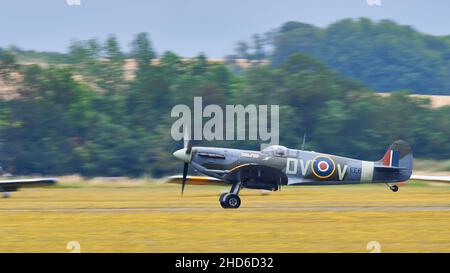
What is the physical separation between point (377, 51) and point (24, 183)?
109 m

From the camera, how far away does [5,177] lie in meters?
55.6

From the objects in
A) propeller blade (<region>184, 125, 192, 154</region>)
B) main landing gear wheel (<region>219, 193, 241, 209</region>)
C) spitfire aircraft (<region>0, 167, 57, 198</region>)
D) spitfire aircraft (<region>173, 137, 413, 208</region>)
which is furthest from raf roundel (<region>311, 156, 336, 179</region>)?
spitfire aircraft (<region>0, 167, 57, 198</region>)

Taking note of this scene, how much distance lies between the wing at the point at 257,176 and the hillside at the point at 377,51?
316ft

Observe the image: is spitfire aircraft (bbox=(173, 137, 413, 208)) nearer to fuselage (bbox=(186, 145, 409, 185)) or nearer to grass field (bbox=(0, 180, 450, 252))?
fuselage (bbox=(186, 145, 409, 185))

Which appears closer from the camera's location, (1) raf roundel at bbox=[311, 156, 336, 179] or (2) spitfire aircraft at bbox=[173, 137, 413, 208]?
(2) spitfire aircraft at bbox=[173, 137, 413, 208]

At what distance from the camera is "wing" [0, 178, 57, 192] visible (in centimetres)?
3244

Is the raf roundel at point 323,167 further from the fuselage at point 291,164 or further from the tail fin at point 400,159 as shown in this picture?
the tail fin at point 400,159

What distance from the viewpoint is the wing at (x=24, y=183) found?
106 ft

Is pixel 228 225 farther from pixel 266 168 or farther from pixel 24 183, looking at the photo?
pixel 24 183

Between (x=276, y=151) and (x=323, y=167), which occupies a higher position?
(x=276, y=151)

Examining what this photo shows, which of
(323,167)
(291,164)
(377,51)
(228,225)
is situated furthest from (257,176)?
A: (377,51)

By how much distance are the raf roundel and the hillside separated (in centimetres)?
9533

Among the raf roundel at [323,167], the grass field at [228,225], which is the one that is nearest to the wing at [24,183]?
the grass field at [228,225]

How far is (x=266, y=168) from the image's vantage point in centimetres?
2616
